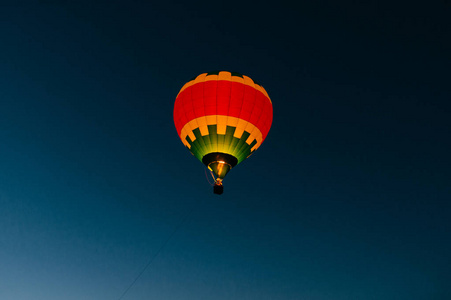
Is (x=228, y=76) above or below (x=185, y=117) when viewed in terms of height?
above

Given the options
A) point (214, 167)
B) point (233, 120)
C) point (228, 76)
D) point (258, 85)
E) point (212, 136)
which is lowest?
point (214, 167)

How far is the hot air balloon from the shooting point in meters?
9.92

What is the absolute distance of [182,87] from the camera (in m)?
11.0

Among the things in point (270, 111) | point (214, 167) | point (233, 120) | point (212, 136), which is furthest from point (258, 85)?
point (214, 167)

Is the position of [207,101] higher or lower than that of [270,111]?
lower

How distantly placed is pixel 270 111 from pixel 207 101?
2.52 metres

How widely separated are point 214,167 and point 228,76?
3.28 metres

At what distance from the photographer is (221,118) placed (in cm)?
990

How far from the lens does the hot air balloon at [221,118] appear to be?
32.6ft

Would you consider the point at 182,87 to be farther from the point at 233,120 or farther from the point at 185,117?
the point at 233,120

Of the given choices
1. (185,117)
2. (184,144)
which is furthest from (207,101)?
(184,144)

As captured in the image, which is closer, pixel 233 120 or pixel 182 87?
pixel 233 120

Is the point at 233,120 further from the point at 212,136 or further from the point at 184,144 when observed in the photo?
the point at 184,144

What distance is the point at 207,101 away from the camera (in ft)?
32.8
